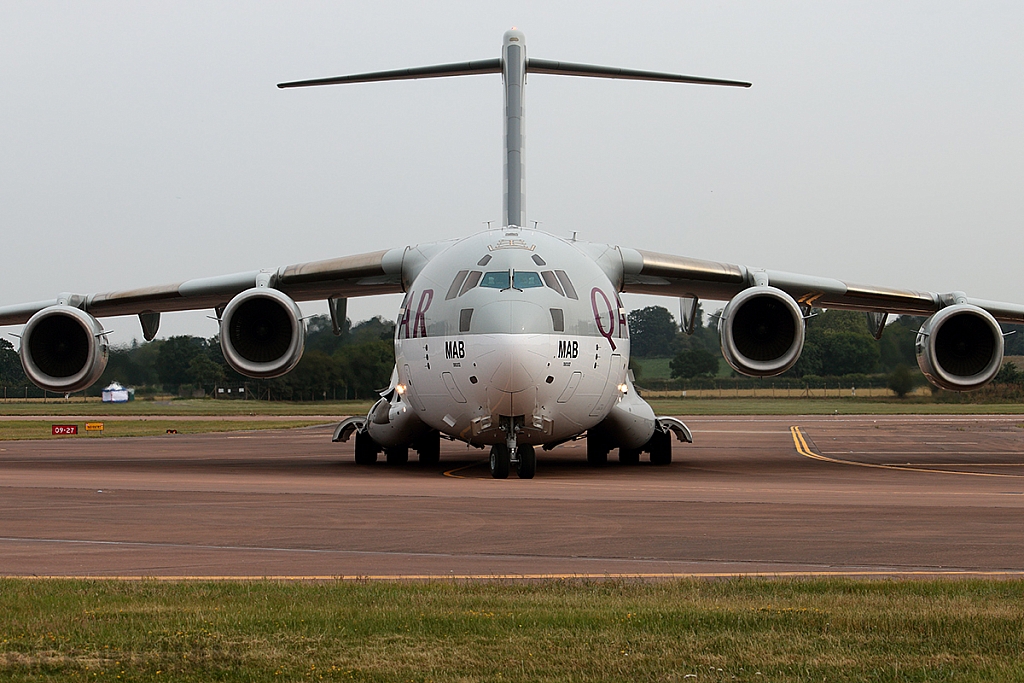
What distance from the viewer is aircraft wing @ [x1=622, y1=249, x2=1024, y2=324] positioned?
839 inches

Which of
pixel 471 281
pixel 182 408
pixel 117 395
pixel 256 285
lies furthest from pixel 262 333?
pixel 117 395

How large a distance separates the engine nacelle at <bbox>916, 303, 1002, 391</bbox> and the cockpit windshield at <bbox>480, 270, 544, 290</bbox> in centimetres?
744

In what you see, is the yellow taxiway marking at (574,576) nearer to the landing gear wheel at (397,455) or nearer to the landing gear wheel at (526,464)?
the landing gear wheel at (526,464)

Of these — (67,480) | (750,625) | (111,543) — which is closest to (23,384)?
(67,480)

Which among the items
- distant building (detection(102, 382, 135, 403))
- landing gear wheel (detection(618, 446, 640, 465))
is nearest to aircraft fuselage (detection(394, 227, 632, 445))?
landing gear wheel (detection(618, 446, 640, 465))

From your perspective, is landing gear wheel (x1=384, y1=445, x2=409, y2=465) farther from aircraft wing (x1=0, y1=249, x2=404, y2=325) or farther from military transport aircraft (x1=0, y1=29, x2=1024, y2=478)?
aircraft wing (x1=0, y1=249, x2=404, y2=325)

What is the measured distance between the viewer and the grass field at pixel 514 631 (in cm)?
516

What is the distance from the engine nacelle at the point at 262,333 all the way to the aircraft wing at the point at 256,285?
828mm

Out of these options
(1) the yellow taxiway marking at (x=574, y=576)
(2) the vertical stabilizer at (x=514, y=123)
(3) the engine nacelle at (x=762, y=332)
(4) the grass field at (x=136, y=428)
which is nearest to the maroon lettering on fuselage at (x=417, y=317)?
(2) the vertical stabilizer at (x=514, y=123)

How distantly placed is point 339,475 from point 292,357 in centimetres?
355

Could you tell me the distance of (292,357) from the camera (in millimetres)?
20453

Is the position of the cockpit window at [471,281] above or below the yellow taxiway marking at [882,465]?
above

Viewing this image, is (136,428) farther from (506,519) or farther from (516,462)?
(506,519)

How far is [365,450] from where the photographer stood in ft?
70.3
